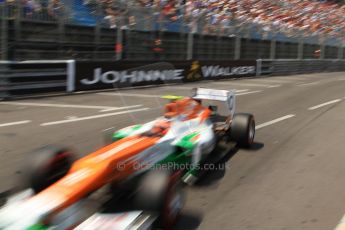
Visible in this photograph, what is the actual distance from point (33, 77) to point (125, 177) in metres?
8.22

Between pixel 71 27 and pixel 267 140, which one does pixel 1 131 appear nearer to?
pixel 267 140

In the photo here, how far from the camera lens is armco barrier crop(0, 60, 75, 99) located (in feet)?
34.4

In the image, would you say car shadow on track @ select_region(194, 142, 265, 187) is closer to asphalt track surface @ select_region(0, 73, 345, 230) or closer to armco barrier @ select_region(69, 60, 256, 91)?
asphalt track surface @ select_region(0, 73, 345, 230)

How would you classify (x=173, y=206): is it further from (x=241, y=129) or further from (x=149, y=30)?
(x=149, y=30)

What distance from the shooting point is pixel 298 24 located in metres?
31.8

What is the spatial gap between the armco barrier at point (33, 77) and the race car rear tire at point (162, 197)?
7.94 meters

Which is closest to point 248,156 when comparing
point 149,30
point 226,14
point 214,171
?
point 214,171

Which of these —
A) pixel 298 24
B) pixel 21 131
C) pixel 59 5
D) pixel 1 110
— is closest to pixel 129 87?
pixel 21 131

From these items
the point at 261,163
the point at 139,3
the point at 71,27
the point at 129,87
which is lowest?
the point at 261,163

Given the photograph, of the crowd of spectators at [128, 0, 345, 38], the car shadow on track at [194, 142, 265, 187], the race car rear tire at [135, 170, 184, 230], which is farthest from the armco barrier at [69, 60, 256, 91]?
the crowd of spectators at [128, 0, 345, 38]

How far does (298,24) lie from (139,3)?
18945 mm

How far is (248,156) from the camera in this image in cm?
592

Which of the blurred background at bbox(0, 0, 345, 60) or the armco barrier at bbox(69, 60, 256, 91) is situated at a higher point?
the blurred background at bbox(0, 0, 345, 60)

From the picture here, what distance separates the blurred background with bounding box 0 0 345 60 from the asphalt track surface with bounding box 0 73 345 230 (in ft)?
10.1
